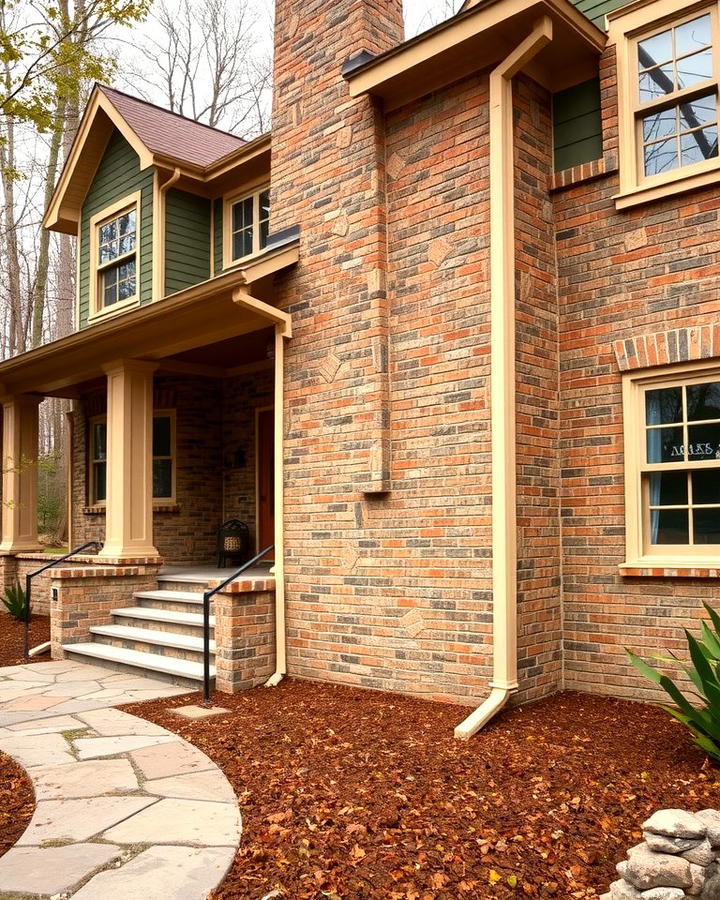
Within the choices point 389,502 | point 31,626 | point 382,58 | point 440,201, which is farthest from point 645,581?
point 31,626

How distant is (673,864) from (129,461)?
7.61m

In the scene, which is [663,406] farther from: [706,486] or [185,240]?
[185,240]

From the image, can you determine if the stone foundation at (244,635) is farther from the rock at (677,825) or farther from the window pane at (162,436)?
the window pane at (162,436)

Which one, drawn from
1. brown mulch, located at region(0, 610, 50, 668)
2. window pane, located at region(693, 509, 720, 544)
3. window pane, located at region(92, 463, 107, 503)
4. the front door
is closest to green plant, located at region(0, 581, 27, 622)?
brown mulch, located at region(0, 610, 50, 668)

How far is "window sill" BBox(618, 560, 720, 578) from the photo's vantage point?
5.20 metres

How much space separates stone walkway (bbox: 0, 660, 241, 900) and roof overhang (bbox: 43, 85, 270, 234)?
6934mm

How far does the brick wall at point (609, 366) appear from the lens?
5.40 metres

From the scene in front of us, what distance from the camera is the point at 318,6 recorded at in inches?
279

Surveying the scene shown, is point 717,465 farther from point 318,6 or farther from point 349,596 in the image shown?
point 318,6

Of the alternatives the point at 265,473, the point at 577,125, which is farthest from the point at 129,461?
the point at 577,125

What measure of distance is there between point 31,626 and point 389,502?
256 inches

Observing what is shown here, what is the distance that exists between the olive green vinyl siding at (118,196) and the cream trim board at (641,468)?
7075 mm

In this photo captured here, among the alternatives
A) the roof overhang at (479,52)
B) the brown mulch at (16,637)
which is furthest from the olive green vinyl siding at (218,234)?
the brown mulch at (16,637)

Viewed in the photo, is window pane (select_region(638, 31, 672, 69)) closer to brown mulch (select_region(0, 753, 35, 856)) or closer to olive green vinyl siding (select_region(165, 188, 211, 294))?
brown mulch (select_region(0, 753, 35, 856))
